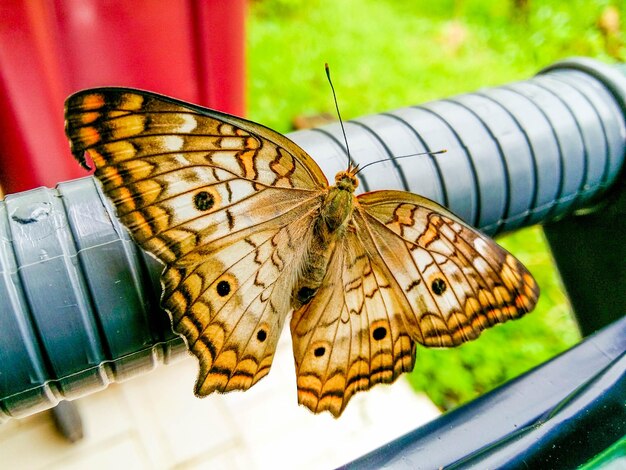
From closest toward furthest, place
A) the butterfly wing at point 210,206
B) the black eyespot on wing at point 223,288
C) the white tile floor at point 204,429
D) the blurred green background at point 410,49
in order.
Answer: the butterfly wing at point 210,206
the black eyespot on wing at point 223,288
the white tile floor at point 204,429
the blurred green background at point 410,49

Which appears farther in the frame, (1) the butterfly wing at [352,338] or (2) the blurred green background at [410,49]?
(2) the blurred green background at [410,49]

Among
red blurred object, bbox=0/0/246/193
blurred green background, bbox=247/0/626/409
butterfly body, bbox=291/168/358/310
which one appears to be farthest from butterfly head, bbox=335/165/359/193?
blurred green background, bbox=247/0/626/409

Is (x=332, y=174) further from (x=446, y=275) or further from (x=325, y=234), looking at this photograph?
(x=446, y=275)

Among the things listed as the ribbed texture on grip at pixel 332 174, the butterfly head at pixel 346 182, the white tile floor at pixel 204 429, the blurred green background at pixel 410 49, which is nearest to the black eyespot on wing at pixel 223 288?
the ribbed texture on grip at pixel 332 174

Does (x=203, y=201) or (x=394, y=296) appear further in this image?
(x=394, y=296)

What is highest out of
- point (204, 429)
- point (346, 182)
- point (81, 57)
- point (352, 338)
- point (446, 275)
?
point (81, 57)

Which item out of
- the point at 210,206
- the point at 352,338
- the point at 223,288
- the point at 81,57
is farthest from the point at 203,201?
the point at 81,57

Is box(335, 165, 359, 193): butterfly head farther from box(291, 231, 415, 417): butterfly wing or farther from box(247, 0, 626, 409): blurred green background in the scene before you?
box(247, 0, 626, 409): blurred green background

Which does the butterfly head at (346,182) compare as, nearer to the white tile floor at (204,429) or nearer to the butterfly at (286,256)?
the butterfly at (286,256)
